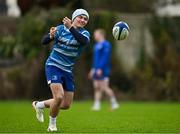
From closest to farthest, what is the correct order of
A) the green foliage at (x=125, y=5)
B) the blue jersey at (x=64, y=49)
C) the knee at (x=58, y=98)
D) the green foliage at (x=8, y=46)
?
the knee at (x=58, y=98) < the blue jersey at (x=64, y=49) < the green foliage at (x=8, y=46) < the green foliage at (x=125, y=5)

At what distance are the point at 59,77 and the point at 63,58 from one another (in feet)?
1.18

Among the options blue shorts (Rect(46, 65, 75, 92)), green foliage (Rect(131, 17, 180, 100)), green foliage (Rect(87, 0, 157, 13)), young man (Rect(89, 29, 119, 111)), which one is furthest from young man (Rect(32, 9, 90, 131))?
green foliage (Rect(87, 0, 157, 13))

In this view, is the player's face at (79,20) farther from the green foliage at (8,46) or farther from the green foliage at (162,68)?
the green foliage at (8,46)

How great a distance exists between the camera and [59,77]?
12875 mm

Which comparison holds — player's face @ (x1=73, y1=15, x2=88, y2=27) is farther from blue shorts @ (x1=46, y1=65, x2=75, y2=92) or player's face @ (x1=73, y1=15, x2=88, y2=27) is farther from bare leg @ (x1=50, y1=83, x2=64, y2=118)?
bare leg @ (x1=50, y1=83, x2=64, y2=118)

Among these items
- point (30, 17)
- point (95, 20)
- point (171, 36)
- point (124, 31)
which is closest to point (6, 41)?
point (30, 17)

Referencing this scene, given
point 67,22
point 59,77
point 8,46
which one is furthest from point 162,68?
point 67,22

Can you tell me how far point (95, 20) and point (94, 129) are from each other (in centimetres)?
1506

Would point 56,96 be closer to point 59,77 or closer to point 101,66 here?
point 59,77

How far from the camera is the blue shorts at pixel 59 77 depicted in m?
12.9

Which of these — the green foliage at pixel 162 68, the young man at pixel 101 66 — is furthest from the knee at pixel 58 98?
the green foliage at pixel 162 68

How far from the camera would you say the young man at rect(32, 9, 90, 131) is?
42.0 ft

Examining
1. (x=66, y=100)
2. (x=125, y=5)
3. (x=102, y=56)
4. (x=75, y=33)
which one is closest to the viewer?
(x=75, y=33)

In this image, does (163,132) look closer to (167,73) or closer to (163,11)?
(167,73)
